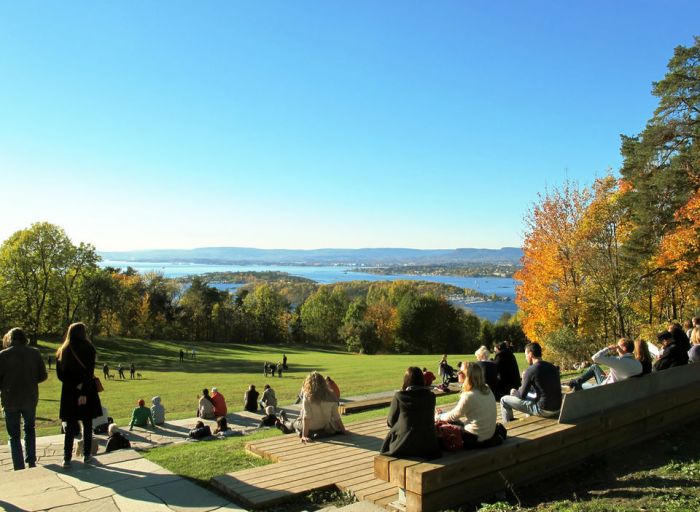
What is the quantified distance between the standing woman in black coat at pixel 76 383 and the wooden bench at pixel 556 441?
434 centimetres

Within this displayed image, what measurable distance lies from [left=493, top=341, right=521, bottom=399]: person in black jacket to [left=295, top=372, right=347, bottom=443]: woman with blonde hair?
300cm

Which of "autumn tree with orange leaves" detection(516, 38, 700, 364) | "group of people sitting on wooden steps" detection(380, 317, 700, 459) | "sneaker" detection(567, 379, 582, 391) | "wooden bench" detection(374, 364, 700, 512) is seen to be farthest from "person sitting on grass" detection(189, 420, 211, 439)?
"autumn tree with orange leaves" detection(516, 38, 700, 364)

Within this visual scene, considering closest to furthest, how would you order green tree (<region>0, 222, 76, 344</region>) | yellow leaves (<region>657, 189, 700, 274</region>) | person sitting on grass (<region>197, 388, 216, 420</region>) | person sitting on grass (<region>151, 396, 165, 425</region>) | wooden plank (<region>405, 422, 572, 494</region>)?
1. wooden plank (<region>405, 422, 572, 494</region>)
2. person sitting on grass (<region>151, 396, 165, 425</region>)
3. person sitting on grass (<region>197, 388, 216, 420</region>)
4. yellow leaves (<region>657, 189, 700, 274</region>)
5. green tree (<region>0, 222, 76, 344</region>)

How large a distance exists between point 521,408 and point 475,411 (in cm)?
211

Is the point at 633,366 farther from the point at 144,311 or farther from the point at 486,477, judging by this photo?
the point at 144,311

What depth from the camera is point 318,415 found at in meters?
7.90

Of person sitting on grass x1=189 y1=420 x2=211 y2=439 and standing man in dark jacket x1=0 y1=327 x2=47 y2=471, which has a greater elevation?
standing man in dark jacket x1=0 y1=327 x2=47 y2=471

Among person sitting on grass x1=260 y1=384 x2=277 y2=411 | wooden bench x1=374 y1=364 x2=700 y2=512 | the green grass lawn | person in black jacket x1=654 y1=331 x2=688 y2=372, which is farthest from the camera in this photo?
the green grass lawn

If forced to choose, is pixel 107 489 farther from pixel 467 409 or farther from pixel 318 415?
pixel 467 409

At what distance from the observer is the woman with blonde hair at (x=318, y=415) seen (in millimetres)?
7805

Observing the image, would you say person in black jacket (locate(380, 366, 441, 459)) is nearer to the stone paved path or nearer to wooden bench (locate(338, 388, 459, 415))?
the stone paved path

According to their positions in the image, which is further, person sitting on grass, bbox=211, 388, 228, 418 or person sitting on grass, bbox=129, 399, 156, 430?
person sitting on grass, bbox=211, 388, 228, 418

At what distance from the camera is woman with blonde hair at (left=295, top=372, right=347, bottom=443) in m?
7.80

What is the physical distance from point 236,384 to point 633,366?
23.4 meters
